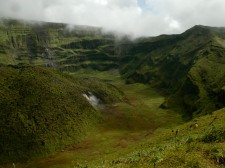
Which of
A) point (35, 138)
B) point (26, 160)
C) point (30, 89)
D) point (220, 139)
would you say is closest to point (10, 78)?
point (30, 89)

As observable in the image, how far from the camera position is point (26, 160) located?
151250mm

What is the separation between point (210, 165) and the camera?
2286 cm

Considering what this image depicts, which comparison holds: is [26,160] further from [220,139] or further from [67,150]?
[220,139]

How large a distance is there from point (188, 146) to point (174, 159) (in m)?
3.23

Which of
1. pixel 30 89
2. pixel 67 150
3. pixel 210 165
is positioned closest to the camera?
pixel 210 165

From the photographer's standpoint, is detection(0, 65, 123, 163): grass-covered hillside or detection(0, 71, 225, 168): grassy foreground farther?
detection(0, 65, 123, 163): grass-covered hillside

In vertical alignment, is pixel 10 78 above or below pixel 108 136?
above

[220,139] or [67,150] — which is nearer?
[220,139]

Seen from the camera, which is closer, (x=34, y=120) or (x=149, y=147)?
(x=149, y=147)

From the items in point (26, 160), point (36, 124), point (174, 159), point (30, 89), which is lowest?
point (26, 160)

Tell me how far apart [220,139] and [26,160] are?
132509 millimetres

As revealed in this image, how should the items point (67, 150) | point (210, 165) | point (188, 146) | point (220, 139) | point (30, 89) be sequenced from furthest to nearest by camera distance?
point (30, 89) < point (67, 150) < point (220, 139) < point (188, 146) < point (210, 165)

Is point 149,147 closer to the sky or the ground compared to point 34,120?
closer to the sky

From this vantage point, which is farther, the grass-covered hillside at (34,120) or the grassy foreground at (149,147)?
the grass-covered hillside at (34,120)
